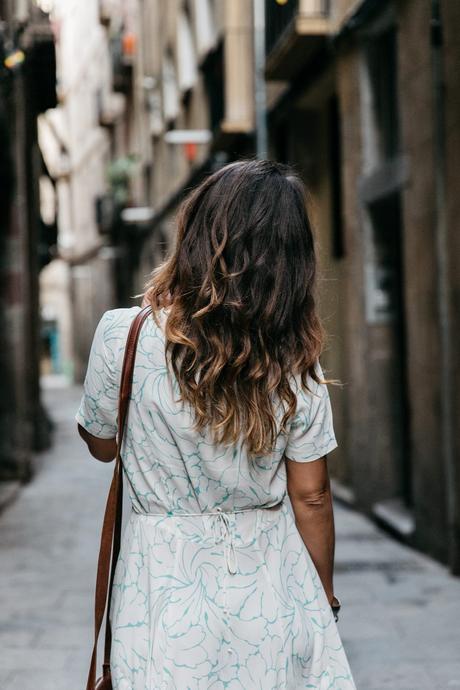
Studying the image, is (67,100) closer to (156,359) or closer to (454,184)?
(454,184)

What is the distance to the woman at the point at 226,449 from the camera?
2.17 meters

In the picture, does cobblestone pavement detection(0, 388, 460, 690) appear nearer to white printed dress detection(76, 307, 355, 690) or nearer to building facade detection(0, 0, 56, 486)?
building facade detection(0, 0, 56, 486)

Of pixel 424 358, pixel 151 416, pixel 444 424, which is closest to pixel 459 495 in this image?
pixel 444 424

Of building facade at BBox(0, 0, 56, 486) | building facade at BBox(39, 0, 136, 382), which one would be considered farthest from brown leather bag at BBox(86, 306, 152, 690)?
building facade at BBox(39, 0, 136, 382)

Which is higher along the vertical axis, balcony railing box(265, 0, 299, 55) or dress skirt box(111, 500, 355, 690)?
balcony railing box(265, 0, 299, 55)

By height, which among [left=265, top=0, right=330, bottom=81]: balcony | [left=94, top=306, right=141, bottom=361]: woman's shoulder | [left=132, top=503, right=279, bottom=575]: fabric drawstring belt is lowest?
[left=132, top=503, right=279, bottom=575]: fabric drawstring belt

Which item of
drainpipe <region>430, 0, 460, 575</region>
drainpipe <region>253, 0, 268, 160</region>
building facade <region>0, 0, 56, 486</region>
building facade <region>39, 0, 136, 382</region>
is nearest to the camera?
drainpipe <region>430, 0, 460, 575</region>

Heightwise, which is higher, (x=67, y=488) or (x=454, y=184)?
(x=454, y=184)

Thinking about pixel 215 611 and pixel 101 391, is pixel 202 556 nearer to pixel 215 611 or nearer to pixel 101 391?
pixel 215 611

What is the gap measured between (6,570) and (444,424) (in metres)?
3.06

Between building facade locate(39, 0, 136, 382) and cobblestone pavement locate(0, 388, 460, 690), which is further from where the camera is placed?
building facade locate(39, 0, 136, 382)

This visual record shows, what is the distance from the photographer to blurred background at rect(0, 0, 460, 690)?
7.20 meters

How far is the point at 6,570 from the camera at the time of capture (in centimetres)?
745

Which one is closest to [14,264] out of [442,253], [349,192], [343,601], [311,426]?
[349,192]
